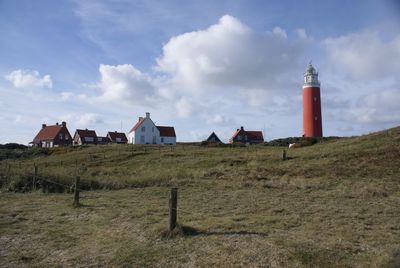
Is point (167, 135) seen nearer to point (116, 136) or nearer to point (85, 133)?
point (116, 136)

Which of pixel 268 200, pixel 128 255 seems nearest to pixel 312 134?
pixel 268 200

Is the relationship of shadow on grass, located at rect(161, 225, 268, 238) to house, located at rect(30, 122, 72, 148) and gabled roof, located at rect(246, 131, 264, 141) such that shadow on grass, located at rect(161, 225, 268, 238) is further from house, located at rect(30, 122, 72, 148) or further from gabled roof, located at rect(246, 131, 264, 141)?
house, located at rect(30, 122, 72, 148)

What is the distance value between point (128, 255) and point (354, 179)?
15.2m

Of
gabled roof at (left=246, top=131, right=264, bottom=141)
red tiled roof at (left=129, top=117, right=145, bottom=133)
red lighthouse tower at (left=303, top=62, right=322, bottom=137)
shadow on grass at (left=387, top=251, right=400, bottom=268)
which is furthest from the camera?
gabled roof at (left=246, top=131, right=264, bottom=141)

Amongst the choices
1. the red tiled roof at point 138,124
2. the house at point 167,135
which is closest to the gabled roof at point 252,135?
the house at point 167,135

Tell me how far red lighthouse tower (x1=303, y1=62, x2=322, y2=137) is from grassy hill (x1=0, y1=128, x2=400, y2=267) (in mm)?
33755

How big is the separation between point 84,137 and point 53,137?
629 centimetres

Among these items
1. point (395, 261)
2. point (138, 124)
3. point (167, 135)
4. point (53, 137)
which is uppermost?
point (138, 124)

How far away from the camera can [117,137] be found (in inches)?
3425

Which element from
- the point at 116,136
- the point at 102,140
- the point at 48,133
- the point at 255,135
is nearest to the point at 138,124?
the point at 116,136

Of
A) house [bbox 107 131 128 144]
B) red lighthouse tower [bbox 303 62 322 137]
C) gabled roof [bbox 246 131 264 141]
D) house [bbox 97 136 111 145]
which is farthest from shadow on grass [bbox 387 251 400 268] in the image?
house [bbox 107 131 128 144]

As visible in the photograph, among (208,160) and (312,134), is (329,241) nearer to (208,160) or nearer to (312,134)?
(208,160)

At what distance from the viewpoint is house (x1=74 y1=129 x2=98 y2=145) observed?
82.4 meters

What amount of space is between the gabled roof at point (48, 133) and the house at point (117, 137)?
35.1ft
